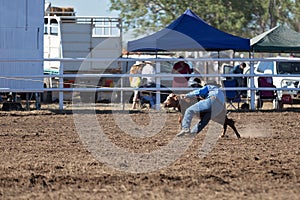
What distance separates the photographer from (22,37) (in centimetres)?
1809

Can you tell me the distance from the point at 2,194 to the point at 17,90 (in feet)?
33.6

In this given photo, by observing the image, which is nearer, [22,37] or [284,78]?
[22,37]

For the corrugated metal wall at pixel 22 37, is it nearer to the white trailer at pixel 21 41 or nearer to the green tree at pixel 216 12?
the white trailer at pixel 21 41

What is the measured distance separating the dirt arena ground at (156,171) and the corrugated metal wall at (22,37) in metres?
4.89

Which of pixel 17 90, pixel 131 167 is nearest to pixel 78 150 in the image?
pixel 131 167

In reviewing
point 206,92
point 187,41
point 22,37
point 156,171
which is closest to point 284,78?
point 187,41

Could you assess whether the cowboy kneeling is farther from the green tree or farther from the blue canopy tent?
the green tree

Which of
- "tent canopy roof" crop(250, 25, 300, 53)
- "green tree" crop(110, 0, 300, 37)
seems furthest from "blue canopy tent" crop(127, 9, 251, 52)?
"green tree" crop(110, 0, 300, 37)

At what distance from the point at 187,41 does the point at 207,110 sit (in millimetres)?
7694

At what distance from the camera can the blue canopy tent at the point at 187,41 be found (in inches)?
734

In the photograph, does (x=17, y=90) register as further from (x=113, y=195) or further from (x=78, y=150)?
(x=113, y=195)

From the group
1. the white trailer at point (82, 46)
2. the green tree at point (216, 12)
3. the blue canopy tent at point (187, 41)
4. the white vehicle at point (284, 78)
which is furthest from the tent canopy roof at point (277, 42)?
the green tree at point (216, 12)

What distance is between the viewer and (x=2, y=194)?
22.5 feet

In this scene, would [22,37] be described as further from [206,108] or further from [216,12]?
[216,12]
